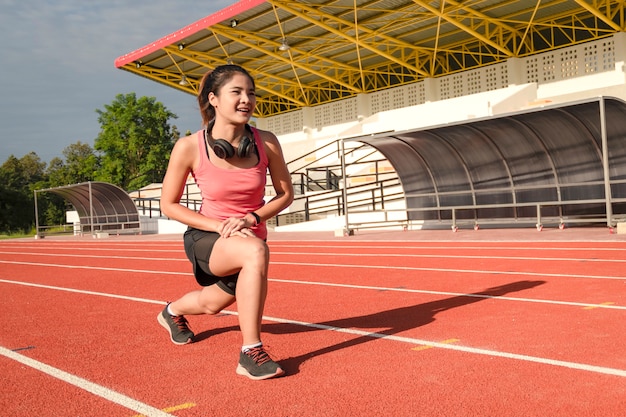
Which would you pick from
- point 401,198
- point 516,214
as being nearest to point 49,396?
point 516,214

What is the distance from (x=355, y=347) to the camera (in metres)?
4.56

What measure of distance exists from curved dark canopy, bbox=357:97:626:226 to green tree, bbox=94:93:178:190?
57605 mm

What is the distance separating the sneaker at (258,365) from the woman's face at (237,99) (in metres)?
1.36

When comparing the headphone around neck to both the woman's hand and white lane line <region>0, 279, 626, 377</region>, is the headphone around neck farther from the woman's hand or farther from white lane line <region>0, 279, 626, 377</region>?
white lane line <region>0, 279, 626, 377</region>

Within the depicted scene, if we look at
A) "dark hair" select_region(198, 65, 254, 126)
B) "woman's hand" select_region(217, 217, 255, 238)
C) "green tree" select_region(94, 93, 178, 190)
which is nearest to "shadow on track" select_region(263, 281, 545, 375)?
"woman's hand" select_region(217, 217, 255, 238)

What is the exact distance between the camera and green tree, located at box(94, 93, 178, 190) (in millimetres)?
73562

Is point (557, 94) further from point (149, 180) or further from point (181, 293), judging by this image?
point (149, 180)

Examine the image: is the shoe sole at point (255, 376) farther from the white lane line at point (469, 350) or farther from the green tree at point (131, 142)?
the green tree at point (131, 142)

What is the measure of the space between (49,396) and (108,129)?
74.6 meters

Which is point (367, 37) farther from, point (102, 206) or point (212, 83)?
point (212, 83)

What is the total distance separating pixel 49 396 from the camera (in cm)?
365

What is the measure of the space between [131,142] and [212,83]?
72.0 m

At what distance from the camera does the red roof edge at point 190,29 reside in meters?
35.7

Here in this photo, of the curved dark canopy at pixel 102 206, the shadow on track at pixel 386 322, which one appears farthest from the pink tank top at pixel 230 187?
the curved dark canopy at pixel 102 206
